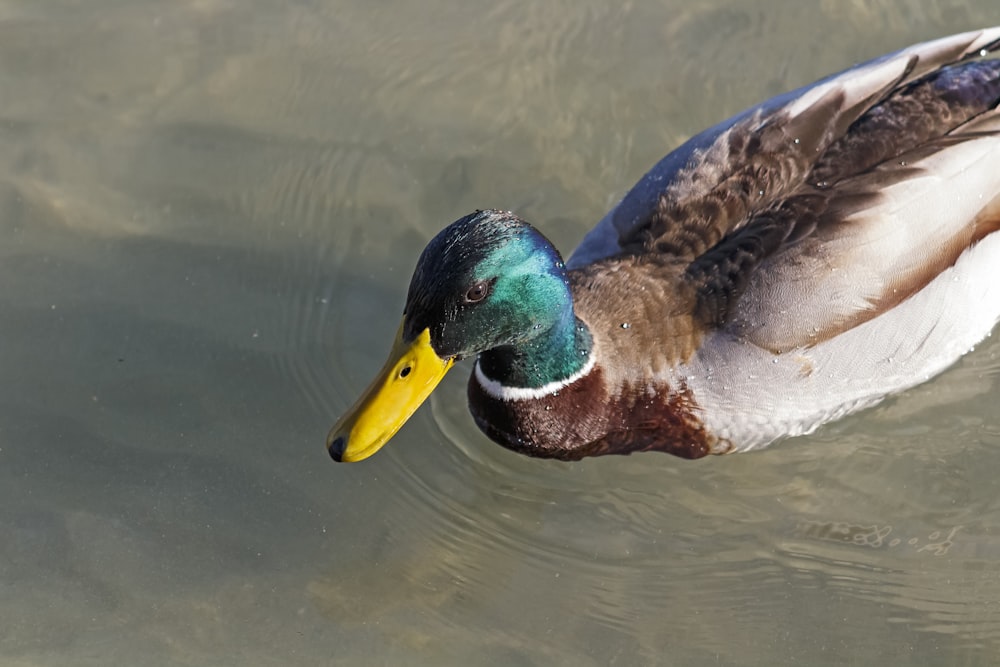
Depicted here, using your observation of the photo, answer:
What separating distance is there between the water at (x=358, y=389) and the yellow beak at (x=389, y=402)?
851mm

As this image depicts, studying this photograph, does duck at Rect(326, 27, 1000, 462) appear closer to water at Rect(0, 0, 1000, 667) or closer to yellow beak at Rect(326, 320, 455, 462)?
A: yellow beak at Rect(326, 320, 455, 462)

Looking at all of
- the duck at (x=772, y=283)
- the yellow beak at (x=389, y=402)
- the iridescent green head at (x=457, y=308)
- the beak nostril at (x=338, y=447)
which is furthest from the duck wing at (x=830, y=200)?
the beak nostril at (x=338, y=447)

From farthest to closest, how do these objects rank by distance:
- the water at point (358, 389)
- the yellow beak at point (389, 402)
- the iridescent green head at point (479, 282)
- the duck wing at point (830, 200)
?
1. the water at point (358, 389)
2. the duck wing at point (830, 200)
3. the yellow beak at point (389, 402)
4. the iridescent green head at point (479, 282)

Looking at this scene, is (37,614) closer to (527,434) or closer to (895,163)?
(527,434)

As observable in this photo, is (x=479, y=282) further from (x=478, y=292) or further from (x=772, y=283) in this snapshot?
(x=772, y=283)

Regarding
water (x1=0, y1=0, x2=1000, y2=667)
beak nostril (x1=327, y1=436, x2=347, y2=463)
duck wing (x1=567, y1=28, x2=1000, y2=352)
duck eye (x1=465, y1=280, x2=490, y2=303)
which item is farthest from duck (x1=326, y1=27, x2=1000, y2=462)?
beak nostril (x1=327, y1=436, x2=347, y2=463)

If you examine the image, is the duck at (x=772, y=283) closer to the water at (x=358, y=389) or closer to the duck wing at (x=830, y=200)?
the duck wing at (x=830, y=200)

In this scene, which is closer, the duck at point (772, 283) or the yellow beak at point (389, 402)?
Result: the yellow beak at point (389, 402)

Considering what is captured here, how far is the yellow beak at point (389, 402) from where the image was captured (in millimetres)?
3896

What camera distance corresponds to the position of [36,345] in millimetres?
5176

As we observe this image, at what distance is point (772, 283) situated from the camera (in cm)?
429

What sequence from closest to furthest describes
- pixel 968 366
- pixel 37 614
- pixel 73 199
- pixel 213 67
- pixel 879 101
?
pixel 37 614
pixel 879 101
pixel 968 366
pixel 73 199
pixel 213 67

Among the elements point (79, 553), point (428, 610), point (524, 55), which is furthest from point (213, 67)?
point (428, 610)

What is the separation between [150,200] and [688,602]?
115 inches
